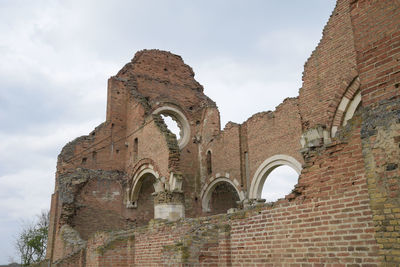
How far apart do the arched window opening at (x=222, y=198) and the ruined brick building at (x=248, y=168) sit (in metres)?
0.06

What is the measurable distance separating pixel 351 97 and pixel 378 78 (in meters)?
4.79

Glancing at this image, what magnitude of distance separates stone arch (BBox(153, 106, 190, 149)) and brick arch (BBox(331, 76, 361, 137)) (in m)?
10.9

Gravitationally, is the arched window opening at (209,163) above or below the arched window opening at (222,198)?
above

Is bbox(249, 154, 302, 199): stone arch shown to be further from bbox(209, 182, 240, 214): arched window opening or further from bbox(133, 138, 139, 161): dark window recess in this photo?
bbox(133, 138, 139, 161): dark window recess

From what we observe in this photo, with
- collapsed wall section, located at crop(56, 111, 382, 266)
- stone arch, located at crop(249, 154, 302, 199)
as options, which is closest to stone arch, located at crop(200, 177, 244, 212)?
stone arch, located at crop(249, 154, 302, 199)

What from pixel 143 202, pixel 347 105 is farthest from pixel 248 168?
pixel 347 105

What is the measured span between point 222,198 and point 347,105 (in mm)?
10776

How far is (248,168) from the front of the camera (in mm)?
16125

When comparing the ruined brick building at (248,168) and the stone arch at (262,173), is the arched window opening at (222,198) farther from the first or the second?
the stone arch at (262,173)

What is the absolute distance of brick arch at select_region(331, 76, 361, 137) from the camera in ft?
28.7

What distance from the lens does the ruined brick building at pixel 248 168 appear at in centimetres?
434

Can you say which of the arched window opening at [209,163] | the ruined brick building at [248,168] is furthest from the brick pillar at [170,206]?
the arched window opening at [209,163]

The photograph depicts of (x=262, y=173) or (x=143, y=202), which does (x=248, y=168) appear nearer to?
(x=262, y=173)

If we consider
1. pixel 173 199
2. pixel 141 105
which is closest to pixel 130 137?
pixel 141 105
